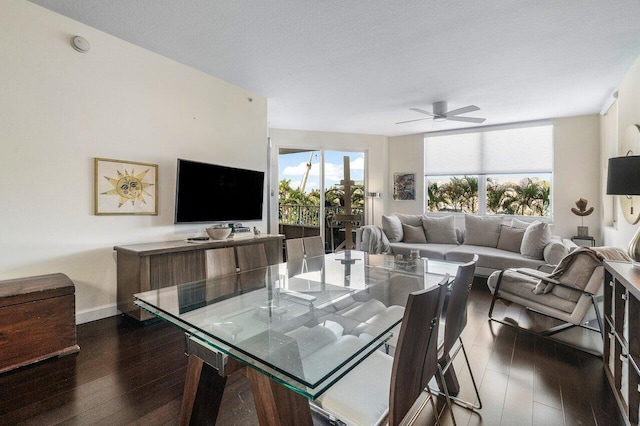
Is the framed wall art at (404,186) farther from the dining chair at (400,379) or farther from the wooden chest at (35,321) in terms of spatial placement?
the wooden chest at (35,321)

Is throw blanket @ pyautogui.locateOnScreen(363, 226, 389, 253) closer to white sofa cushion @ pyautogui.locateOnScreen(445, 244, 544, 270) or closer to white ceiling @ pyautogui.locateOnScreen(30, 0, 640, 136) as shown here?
white sofa cushion @ pyautogui.locateOnScreen(445, 244, 544, 270)

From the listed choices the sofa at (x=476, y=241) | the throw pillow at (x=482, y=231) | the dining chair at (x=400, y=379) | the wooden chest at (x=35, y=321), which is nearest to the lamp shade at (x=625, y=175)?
the dining chair at (x=400, y=379)

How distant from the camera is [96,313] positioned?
118 inches

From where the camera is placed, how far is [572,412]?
1767mm

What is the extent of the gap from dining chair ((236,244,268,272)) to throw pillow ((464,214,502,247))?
13.2ft

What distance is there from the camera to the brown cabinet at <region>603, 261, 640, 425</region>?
5.26ft

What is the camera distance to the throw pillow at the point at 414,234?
18.4 feet

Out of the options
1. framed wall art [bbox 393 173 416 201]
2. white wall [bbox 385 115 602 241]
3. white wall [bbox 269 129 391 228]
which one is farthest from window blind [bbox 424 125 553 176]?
white wall [bbox 269 129 391 228]

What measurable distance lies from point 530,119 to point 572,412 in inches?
211

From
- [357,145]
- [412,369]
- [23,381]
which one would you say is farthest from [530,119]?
[23,381]

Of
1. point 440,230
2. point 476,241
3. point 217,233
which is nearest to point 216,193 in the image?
point 217,233

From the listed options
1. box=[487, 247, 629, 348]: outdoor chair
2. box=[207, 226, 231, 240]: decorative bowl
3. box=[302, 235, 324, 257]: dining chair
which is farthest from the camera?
box=[207, 226, 231, 240]: decorative bowl

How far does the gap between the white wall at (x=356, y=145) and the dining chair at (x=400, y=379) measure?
524cm

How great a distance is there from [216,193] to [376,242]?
9.13 feet
